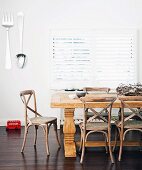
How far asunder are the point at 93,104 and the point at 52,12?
2970mm

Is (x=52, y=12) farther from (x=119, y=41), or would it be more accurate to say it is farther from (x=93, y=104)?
(x=93, y=104)

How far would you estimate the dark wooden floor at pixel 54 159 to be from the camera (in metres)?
3.76

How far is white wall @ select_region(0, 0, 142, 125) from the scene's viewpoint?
6.21 meters

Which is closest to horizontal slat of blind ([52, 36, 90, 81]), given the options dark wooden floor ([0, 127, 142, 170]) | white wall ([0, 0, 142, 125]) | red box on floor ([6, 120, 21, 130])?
white wall ([0, 0, 142, 125])

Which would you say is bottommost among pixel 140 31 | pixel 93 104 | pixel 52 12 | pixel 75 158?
pixel 75 158

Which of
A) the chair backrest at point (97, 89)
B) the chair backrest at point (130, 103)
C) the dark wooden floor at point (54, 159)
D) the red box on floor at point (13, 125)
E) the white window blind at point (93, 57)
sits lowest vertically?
the dark wooden floor at point (54, 159)

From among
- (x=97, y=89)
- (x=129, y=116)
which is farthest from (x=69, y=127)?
(x=97, y=89)

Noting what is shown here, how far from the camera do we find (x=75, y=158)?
13.5 feet

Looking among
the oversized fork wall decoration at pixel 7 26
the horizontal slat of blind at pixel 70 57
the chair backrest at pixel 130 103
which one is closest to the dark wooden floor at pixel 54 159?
the chair backrest at pixel 130 103

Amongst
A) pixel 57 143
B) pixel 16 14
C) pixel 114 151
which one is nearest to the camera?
pixel 114 151

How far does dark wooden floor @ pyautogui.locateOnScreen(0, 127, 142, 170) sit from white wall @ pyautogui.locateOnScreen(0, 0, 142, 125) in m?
1.70

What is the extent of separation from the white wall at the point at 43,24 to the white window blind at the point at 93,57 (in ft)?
0.52

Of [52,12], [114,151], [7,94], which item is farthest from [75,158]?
[52,12]

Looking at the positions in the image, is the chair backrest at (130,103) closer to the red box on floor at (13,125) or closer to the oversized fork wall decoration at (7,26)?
the red box on floor at (13,125)
